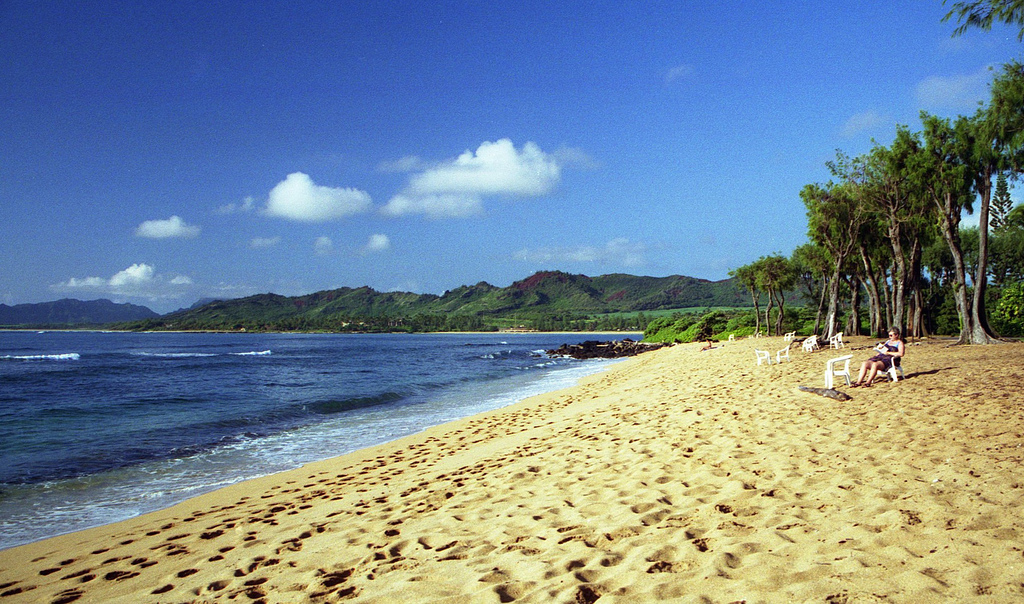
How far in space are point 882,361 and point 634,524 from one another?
408 inches

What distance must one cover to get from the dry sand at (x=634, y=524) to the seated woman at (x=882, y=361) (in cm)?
174

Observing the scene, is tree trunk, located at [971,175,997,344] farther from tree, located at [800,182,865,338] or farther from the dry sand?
the dry sand

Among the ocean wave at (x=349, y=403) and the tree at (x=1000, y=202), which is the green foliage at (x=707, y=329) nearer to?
the tree at (x=1000, y=202)

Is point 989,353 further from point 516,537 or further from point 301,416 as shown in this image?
point 301,416

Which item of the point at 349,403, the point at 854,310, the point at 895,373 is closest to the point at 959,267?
the point at 895,373

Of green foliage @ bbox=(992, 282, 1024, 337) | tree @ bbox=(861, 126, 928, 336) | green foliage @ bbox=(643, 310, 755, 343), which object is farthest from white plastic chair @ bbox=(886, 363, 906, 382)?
green foliage @ bbox=(643, 310, 755, 343)

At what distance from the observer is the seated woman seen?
11914 mm

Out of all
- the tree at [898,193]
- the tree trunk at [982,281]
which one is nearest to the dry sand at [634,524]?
the tree trunk at [982,281]

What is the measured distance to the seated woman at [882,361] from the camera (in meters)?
11.9

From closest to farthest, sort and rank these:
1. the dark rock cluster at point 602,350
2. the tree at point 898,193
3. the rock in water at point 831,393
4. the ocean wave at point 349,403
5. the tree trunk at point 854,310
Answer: the rock in water at point 831,393 → the ocean wave at point 349,403 → the tree at point 898,193 → the tree trunk at point 854,310 → the dark rock cluster at point 602,350

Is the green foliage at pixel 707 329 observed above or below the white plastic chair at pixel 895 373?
below

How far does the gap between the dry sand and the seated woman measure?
1743 mm

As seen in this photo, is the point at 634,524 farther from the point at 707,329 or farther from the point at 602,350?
the point at 707,329

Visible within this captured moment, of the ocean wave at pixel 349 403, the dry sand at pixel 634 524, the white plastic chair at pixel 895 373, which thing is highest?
the white plastic chair at pixel 895 373
